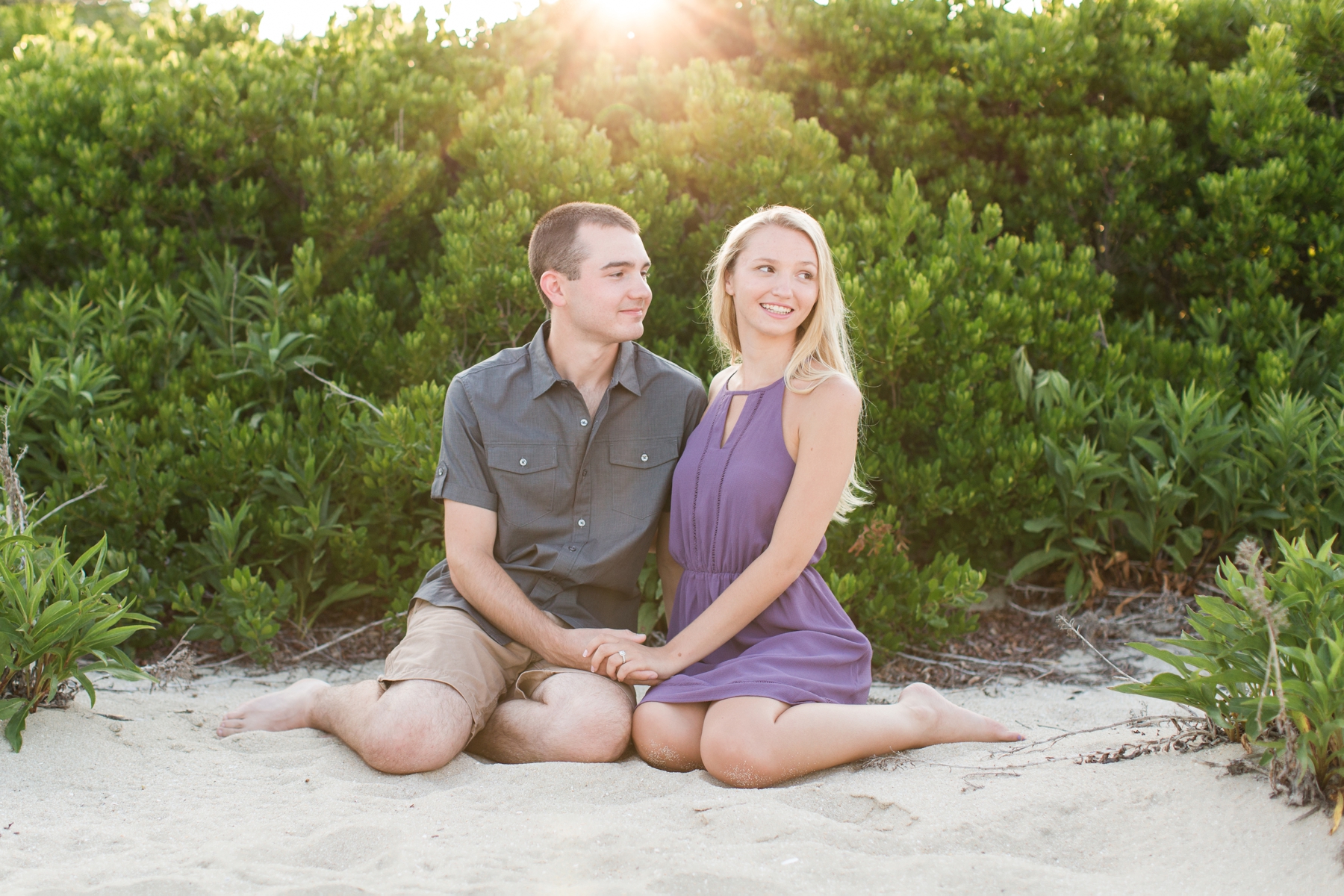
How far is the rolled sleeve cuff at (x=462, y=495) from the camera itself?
11.1ft

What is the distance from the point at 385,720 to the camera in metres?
2.98

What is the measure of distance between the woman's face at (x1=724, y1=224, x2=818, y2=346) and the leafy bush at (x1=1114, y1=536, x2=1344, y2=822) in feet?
4.71

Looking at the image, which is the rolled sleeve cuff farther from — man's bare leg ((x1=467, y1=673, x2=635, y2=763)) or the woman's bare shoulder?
the woman's bare shoulder

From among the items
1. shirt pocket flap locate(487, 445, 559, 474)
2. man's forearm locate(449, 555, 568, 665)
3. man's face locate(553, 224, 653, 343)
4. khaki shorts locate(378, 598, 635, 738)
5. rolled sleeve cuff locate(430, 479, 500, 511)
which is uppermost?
man's face locate(553, 224, 653, 343)

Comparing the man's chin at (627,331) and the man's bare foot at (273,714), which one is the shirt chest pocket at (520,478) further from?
the man's bare foot at (273,714)

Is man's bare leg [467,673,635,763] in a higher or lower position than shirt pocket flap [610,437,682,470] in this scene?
lower

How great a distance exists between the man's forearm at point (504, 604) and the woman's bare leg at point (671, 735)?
38cm

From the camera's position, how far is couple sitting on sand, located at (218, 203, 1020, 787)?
120 inches

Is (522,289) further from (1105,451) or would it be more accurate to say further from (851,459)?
(1105,451)

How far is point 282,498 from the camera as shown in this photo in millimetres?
4457

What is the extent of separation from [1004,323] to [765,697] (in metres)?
2.46

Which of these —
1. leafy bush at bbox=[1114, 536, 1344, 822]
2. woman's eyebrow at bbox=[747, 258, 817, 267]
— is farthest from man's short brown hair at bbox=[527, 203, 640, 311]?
leafy bush at bbox=[1114, 536, 1344, 822]

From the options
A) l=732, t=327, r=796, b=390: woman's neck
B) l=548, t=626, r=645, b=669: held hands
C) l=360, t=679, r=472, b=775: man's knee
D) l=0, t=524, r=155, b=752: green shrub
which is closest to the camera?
l=0, t=524, r=155, b=752: green shrub

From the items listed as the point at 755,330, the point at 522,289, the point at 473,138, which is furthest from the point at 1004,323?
the point at 473,138
